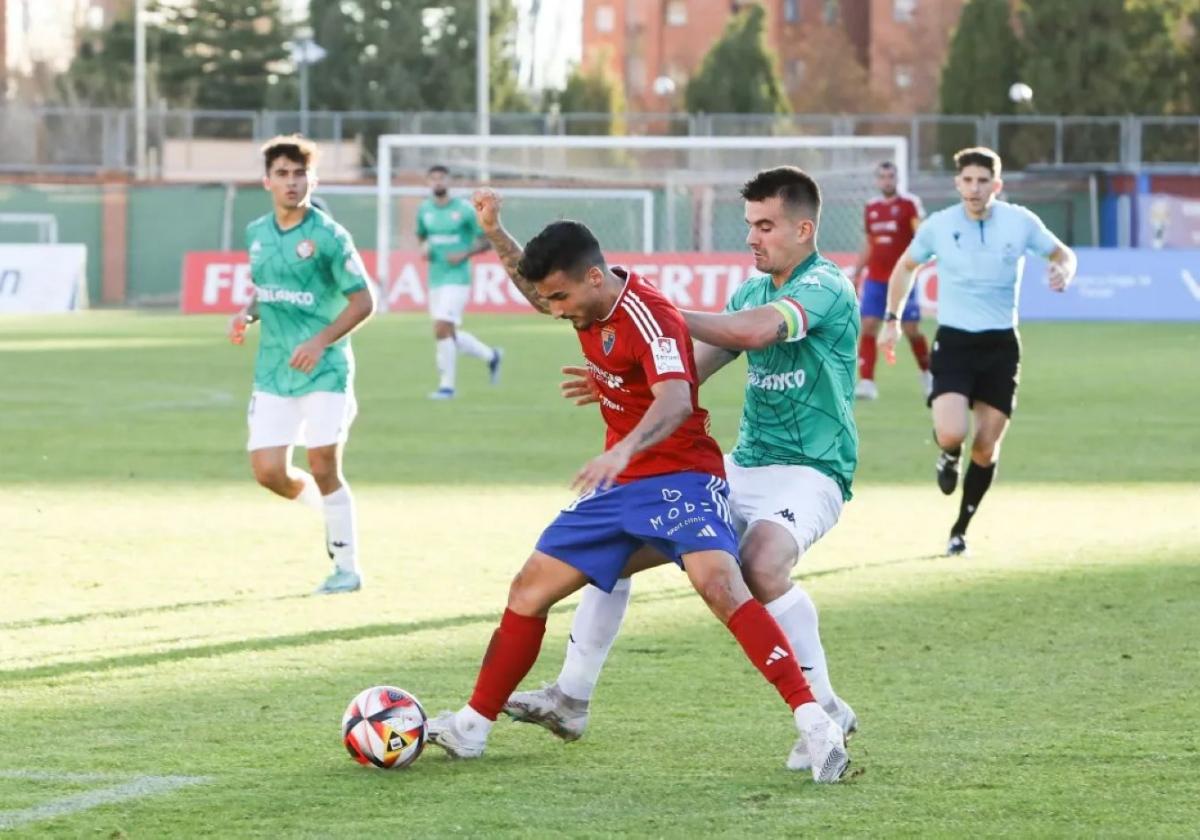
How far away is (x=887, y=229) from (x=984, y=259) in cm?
974

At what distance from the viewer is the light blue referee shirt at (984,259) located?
37.3 feet

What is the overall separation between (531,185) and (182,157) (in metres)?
10.5

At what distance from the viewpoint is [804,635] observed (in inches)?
254

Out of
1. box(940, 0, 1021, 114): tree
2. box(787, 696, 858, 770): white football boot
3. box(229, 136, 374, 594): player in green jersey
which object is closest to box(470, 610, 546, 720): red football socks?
box(787, 696, 858, 770): white football boot

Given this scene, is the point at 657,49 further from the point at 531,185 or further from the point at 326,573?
the point at 326,573

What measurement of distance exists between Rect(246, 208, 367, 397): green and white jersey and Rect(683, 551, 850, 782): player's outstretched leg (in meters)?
4.03

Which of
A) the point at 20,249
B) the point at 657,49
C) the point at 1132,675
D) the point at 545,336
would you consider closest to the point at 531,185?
the point at 20,249

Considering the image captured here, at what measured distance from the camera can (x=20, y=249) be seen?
39.3 metres

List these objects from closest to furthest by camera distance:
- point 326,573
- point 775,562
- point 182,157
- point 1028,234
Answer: point 775,562, point 326,573, point 1028,234, point 182,157

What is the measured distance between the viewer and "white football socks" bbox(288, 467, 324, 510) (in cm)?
1008

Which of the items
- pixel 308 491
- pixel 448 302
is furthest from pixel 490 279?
pixel 308 491

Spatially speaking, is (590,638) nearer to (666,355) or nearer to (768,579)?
(768,579)

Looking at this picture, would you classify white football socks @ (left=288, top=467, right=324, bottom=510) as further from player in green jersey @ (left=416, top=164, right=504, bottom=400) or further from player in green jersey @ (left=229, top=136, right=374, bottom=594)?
player in green jersey @ (left=416, top=164, right=504, bottom=400)

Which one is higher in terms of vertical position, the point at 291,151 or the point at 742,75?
the point at 742,75
